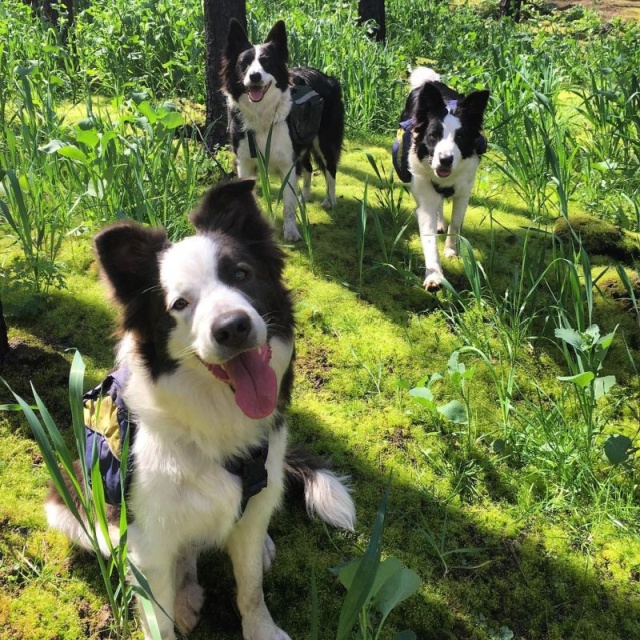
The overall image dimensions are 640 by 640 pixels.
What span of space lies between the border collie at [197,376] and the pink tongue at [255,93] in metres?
2.62

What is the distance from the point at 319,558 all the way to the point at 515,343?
131cm

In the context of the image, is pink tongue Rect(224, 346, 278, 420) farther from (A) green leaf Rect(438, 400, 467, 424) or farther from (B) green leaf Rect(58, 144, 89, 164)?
(B) green leaf Rect(58, 144, 89, 164)

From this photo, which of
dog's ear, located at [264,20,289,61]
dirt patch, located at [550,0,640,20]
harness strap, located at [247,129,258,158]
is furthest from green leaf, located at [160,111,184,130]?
dirt patch, located at [550,0,640,20]

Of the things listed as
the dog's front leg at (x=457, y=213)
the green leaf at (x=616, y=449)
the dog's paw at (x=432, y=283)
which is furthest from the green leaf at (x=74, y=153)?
the green leaf at (x=616, y=449)

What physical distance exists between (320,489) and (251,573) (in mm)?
448

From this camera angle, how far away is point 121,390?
167 cm

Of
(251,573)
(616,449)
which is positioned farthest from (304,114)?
(251,573)

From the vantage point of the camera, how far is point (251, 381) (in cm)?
152

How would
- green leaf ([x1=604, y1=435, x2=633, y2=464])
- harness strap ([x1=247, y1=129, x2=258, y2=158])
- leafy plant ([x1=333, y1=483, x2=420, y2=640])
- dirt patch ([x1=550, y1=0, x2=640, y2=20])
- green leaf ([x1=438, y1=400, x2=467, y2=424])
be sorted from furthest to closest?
1. dirt patch ([x1=550, y1=0, x2=640, y2=20])
2. harness strap ([x1=247, y1=129, x2=258, y2=158])
3. green leaf ([x1=438, y1=400, x2=467, y2=424])
4. green leaf ([x1=604, y1=435, x2=633, y2=464])
5. leafy plant ([x1=333, y1=483, x2=420, y2=640])

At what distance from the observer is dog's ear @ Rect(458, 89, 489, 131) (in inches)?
138

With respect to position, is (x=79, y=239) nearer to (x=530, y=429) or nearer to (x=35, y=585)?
(x=35, y=585)

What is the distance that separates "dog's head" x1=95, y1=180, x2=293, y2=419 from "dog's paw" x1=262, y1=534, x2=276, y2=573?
0.77m

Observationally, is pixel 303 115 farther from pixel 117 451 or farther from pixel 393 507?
pixel 117 451

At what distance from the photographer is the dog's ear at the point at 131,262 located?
1571 millimetres
